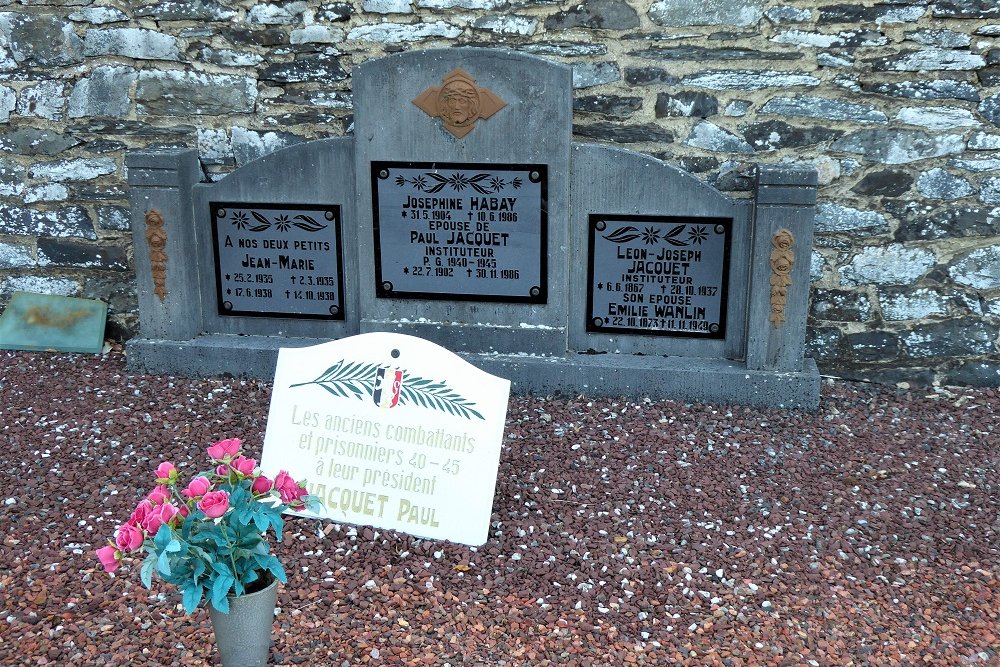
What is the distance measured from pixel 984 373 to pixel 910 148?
3.86 feet

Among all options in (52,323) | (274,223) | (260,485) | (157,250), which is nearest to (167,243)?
(157,250)

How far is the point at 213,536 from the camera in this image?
2100mm

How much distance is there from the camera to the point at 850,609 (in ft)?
9.06

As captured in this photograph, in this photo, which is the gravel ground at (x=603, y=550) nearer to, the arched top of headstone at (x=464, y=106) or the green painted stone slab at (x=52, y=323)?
the green painted stone slab at (x=52, y=323)

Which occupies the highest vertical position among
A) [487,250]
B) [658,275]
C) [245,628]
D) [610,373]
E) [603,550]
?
[487,250]

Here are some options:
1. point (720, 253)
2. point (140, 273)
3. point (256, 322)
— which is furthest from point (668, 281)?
point (140, 273)

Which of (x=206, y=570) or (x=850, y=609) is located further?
(x=850, y=609)

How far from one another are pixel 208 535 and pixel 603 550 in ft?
4.60

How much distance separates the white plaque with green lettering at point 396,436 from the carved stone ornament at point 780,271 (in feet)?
5.40

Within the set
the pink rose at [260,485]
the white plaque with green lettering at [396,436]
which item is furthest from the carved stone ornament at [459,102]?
the pink rose at [260,485]

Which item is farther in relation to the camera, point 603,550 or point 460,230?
point 460,230

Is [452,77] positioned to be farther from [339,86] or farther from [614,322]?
[614,322]

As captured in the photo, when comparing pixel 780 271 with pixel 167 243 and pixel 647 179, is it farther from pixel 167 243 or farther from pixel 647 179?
pixel 167 243

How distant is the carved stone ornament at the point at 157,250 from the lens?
451cm
